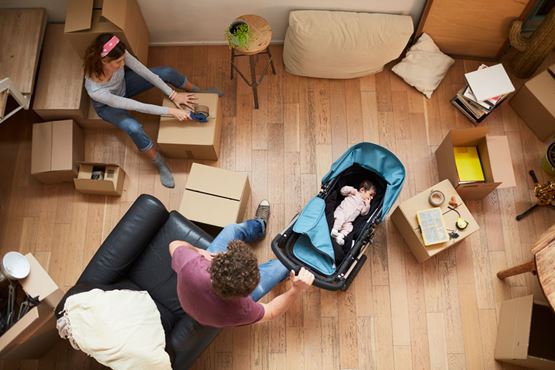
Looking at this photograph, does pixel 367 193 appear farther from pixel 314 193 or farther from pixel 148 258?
pixel 148 258

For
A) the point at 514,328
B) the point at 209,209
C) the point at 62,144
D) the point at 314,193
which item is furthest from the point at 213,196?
the point at 514,328

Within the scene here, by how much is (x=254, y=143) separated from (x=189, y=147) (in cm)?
50

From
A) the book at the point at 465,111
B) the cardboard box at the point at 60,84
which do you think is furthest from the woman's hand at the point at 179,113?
the book at the point at 465,111

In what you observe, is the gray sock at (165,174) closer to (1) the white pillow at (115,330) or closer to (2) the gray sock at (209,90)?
(2) the gray sock at (209,90)

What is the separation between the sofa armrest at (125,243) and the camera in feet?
7.84

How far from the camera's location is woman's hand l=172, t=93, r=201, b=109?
2879mm

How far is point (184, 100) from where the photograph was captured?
2879 millimetres

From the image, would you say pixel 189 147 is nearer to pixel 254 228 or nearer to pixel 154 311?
pixel 254 228

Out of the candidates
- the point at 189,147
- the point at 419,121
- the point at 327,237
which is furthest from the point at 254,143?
the point at 419,121

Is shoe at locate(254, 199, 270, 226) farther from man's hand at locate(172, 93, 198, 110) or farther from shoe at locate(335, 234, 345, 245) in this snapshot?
man's hand at locate(172, 93, 198, 110)

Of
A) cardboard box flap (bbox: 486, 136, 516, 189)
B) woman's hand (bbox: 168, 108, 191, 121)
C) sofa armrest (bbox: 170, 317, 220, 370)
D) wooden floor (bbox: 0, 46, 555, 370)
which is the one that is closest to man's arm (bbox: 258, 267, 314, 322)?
sofa armrest (bbox: 170, 317, 220, 370)

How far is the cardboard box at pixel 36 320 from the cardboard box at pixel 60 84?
998 mm

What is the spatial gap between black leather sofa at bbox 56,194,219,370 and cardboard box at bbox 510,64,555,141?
234 centimetres

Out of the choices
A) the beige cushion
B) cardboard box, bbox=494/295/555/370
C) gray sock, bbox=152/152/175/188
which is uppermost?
the beige cushion
